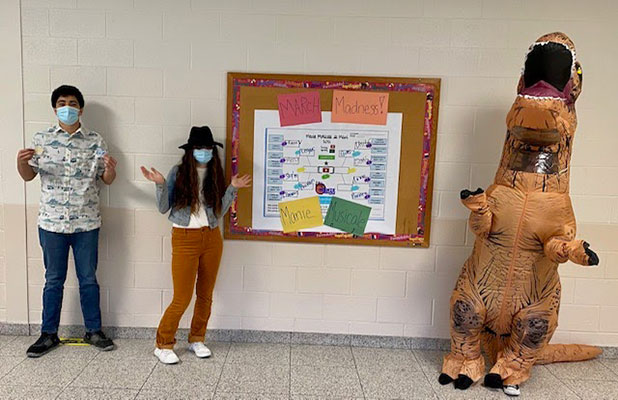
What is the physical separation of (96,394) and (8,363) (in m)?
0.70

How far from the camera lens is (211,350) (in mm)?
2947

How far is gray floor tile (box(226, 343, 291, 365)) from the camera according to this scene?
2.83 m

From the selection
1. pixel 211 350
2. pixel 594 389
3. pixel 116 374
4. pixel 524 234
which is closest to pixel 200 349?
pixel 211 350

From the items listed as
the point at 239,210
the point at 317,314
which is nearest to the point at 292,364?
the point at 317,314

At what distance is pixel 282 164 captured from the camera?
297 centimetres

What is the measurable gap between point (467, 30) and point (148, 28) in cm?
194

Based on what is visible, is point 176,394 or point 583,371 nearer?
point 176,394

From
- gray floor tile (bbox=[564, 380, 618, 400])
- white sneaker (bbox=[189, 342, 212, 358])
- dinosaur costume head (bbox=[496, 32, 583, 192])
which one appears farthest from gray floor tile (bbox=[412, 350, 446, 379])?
white sneaker (bbox=[189, 342, 212, 358])

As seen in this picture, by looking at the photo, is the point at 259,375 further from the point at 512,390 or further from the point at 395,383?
the point at 512,390

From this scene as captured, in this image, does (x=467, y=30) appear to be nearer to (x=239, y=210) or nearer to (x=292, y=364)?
(x=239, y=210)

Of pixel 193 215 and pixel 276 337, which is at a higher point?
pixel 193 215

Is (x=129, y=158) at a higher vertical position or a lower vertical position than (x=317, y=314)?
higher

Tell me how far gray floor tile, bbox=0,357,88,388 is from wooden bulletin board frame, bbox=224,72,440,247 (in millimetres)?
1132

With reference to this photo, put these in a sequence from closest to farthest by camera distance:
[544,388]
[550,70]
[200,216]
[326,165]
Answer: [550,70] < [544,388] < [200,216] < [326,165]
